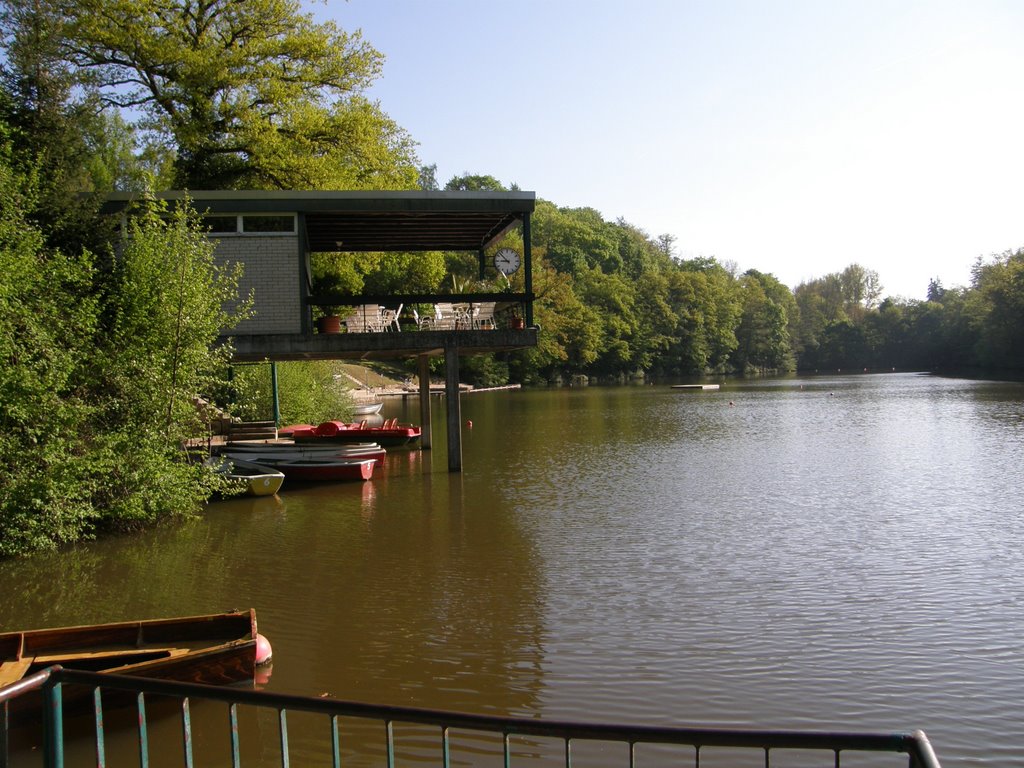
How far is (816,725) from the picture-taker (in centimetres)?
673

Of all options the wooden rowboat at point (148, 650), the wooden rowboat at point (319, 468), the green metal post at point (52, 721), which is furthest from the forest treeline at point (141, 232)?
the green metal post at point (52, 721)

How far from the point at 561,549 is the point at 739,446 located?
47.5ft

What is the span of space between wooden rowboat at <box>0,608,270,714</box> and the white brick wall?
36.4 feet

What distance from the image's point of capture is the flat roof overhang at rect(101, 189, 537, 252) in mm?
17688

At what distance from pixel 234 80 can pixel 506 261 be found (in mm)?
12122

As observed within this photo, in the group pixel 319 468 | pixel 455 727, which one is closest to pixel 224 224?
pixel 319 468

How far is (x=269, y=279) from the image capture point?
18281 mm

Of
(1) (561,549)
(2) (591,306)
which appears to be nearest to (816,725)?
(1) (561,549)

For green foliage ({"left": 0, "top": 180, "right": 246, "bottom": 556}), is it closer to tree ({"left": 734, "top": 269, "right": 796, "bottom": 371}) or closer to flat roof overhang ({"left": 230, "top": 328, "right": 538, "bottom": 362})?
flat roof overhang ({"left": 230, "top": 328, "right": 538, "bottom": 362})

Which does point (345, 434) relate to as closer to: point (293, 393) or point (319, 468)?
point (319, 468)

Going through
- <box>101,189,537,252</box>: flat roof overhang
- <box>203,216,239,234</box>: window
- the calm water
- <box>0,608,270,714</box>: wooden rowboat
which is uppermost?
<box>101,189,537,252</box>: flat roof overhang

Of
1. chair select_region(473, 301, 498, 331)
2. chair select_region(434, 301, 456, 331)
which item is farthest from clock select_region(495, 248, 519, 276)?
chair select_region(434, 301, 456, 331)

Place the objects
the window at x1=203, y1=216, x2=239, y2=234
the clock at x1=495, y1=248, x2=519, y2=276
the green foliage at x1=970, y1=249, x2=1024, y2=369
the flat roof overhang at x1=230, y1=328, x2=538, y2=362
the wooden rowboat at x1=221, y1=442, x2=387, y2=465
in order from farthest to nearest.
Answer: the green foliage at x1=970, y1=249, x2=1024, y2=369 < the wooden rowboat at x1=221, y1=442, x2=387, y2=465 < the clock at x1=495, y1=248, x2=519, y2=276 < the flat roof overhang at x1=230, y1=328, x2=538, y2=362 < the window at x1=203, y1=216, x2=239, y2=234

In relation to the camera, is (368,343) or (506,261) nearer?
(368,343)
